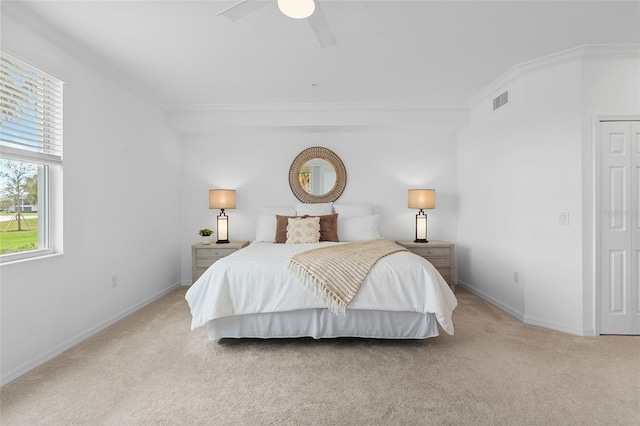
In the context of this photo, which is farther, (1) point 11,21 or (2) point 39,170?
(2) point 39,170

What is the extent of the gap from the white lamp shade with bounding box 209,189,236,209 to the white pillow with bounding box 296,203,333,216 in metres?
0.96

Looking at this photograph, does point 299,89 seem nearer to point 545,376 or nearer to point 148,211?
point 148,211

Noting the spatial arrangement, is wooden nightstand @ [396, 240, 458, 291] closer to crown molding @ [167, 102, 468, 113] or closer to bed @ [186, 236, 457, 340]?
bed @ [186, 236, 457, 340]

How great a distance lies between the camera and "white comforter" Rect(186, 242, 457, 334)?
8.29 feet

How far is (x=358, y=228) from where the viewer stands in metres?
4.12

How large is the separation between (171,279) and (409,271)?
341 cm

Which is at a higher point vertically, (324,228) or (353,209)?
(353,209)

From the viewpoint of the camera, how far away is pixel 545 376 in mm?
2129

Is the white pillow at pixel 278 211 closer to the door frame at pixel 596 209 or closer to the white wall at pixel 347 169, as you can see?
the white wall at pixel 347 169

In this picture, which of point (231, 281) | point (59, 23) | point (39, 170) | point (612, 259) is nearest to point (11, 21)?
point (59, 23)

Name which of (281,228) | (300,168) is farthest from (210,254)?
(300,168)

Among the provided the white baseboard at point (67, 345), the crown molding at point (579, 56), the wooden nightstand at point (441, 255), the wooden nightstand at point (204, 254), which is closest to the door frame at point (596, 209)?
the crown molding at point (579, 56)

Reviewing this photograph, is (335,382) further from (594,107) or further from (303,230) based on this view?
(594,107)

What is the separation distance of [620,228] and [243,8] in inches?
140
